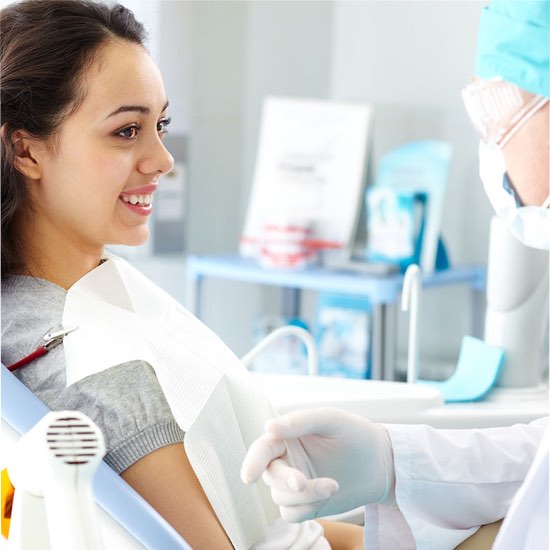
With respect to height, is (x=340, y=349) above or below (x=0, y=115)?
below

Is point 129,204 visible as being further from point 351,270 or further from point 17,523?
point 351,270

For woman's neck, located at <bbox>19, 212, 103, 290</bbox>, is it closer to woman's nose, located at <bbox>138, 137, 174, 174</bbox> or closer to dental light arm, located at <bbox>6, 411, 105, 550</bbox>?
woman's nose, located at <bbox>138, 137, 174, 174</bbox>

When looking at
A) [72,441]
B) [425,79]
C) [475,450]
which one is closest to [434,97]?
[425,79]

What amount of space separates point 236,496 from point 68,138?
0.49 m

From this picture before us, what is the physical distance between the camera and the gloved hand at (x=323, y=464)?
0.86 meters

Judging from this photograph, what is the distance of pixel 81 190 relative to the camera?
1259 millimetres

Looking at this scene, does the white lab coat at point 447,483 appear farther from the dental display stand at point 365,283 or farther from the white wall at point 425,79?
the white wall at point 425,79

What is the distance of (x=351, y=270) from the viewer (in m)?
3.08

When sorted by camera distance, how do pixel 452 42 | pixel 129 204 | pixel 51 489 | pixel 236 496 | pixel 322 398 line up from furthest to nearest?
pixel 452 42, pixel 322 398, pixel 129 204, pixel 236 496, pixel 51 489

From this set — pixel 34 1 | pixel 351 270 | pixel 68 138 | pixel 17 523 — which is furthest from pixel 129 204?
pixel 351 270

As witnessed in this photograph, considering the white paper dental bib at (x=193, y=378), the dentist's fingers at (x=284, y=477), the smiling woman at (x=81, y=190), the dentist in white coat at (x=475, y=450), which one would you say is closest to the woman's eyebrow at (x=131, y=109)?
the smiling woman at (x=81, y=190)

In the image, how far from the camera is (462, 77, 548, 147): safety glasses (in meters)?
0.94

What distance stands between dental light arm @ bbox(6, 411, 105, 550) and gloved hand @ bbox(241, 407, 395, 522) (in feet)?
0.47

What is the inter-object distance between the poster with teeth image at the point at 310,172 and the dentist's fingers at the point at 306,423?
7.46 ft
